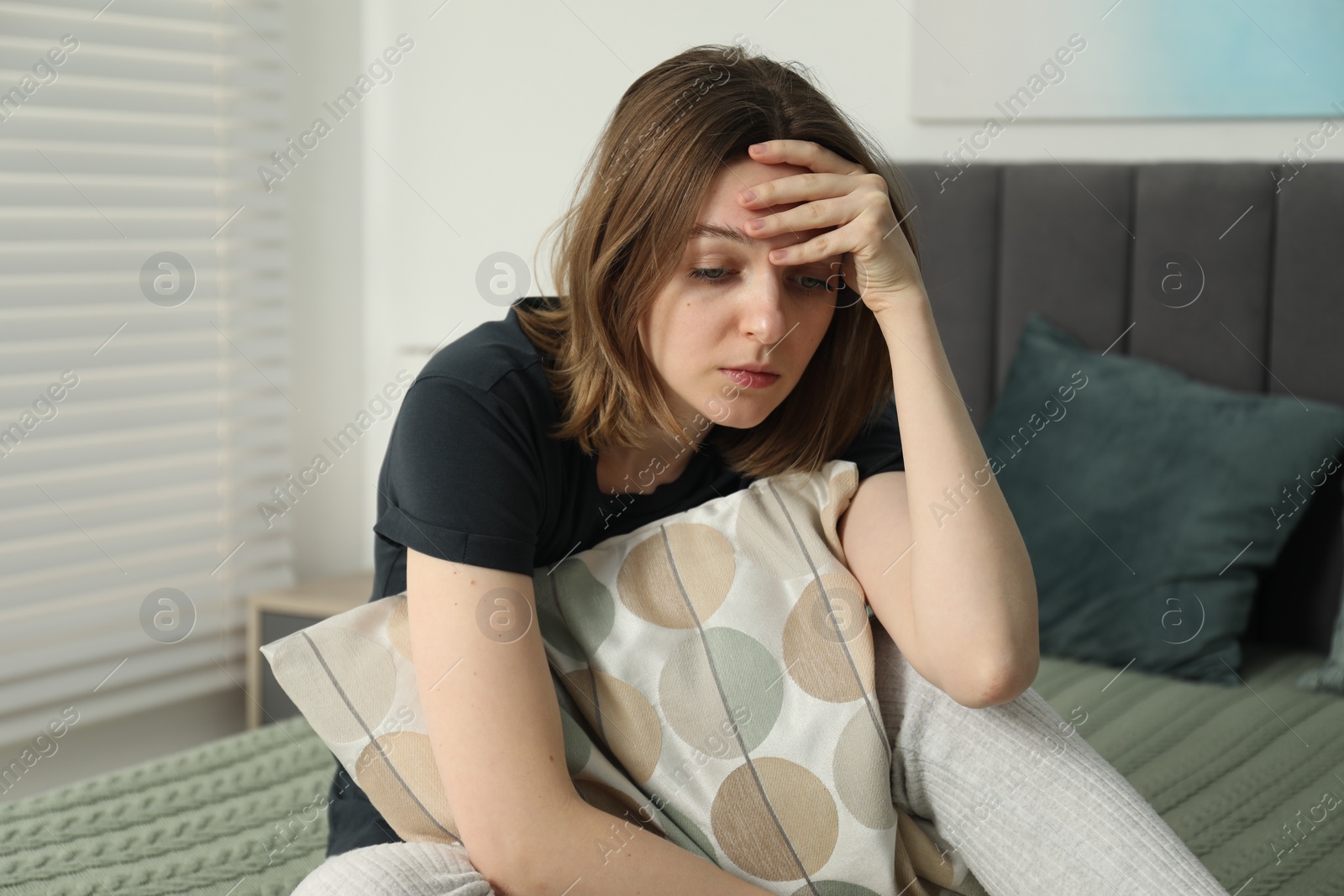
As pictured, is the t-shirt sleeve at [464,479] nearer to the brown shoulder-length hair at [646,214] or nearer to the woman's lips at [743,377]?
the brown shoulder-length hair at [646,214]

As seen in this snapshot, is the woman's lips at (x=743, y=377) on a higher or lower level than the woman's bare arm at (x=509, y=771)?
higher

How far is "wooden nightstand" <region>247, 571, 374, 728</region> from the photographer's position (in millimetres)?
2438

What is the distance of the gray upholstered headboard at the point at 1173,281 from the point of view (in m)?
1.96

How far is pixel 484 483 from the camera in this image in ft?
3.17

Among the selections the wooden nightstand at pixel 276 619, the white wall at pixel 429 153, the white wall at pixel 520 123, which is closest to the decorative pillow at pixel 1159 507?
the white wall at pixel 520 123

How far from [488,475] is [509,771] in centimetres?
24

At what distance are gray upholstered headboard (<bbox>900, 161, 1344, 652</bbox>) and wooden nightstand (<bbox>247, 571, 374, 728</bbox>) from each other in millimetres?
1389

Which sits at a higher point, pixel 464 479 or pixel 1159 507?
pixel 464 479

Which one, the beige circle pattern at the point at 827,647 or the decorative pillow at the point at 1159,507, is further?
the decorative pillow at the point at 1159,507

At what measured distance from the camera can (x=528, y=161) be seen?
2.71 m

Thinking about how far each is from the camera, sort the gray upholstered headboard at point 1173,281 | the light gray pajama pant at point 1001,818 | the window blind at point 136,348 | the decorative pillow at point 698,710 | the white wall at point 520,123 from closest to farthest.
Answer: the light gray pajama pant at point 1001,818 → the decorative pillow at point 698,710 → the gray upholstered headboard at point 1173,281 → the window blind at point 136,348 → the white wall at point 520,123

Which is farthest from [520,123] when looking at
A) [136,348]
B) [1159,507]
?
[1159,507]

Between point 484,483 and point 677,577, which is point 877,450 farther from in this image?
point 484,483

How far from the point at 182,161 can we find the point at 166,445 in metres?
0.60
